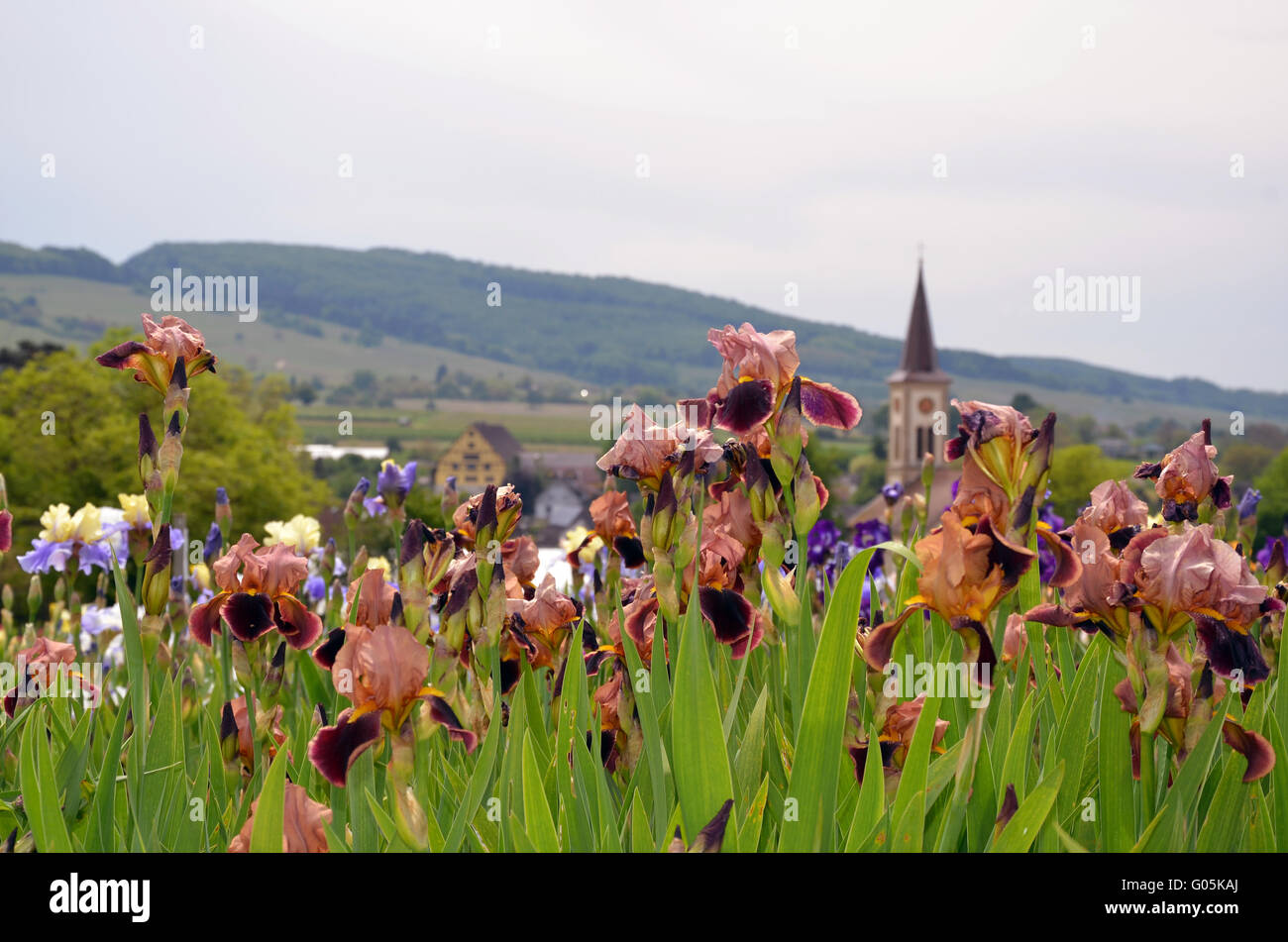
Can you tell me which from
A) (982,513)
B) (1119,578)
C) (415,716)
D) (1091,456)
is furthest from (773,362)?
(1091,456)

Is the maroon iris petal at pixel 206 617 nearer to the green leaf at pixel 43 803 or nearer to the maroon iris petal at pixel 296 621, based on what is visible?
the maroon iris petal at pixel 296 621

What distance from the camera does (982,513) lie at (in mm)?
2053

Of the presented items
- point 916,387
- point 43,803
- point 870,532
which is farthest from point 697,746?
point 916,387

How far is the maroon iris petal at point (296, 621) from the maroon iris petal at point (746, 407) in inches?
49.6

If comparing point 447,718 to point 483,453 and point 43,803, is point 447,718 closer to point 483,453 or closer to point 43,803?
point 43,803

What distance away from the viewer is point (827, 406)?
264 cm

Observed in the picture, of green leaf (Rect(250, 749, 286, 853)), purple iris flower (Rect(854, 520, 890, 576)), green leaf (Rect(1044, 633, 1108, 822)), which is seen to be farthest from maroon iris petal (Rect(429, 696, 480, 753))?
purple iris flower (Rect(854, 520, 890, 576))

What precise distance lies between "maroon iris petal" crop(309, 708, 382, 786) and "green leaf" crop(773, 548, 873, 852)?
2.41 ft

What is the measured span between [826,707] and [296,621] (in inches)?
58.4
